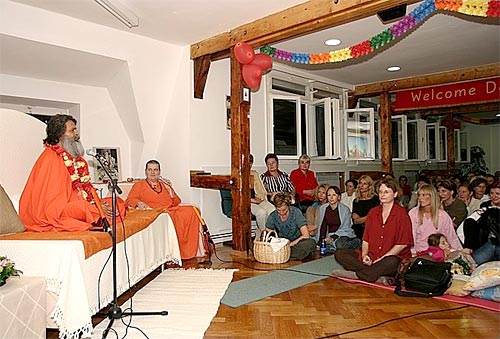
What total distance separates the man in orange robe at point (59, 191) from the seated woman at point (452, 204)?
12.3 feet

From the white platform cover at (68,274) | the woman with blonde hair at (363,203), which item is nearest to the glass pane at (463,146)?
the woman with blonde hair at (363,203)

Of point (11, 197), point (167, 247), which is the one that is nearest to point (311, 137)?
point (167, 247)

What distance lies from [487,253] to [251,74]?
2.93 metres

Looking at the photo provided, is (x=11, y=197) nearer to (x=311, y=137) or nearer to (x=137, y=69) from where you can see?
(x=137, y=69)

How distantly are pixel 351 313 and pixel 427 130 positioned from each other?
10.2 meters

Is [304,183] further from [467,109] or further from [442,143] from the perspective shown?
[442,143]

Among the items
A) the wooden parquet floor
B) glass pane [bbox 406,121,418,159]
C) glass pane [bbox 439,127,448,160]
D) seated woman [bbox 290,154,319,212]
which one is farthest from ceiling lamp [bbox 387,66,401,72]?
glass pane [bbox 439,127,448,160]

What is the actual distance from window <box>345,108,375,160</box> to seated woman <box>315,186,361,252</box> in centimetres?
363

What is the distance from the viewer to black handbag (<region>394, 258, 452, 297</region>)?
3244 mm

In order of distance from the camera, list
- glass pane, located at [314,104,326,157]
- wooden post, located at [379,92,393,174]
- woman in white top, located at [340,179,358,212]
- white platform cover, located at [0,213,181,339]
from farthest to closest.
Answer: wooden post, located at [379,92,393,174] < glass pane, located at [314,104,326,157] < woman in white top, located at [340,179,358,212] < white platform cover, located at [0,213,181,339]

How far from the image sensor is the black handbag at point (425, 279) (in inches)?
128

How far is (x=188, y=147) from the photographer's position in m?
5.57

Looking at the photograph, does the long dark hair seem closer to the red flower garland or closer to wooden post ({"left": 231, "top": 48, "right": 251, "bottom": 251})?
the red flower garland

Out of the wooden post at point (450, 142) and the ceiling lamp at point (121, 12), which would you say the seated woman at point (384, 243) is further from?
the wooden post at point (450, 142)
